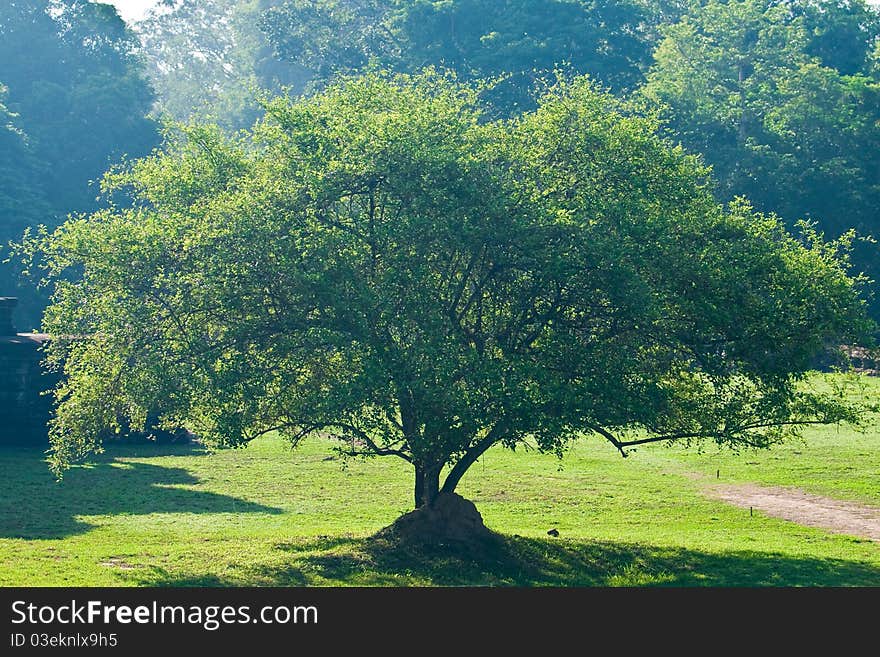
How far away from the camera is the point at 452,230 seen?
69.2 ft

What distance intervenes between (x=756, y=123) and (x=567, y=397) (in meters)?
55.1

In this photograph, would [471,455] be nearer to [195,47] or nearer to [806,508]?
[806,508]

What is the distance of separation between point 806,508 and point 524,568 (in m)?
12.2

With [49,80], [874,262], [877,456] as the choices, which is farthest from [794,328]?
[49,80]

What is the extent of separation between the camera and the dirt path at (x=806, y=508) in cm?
2875

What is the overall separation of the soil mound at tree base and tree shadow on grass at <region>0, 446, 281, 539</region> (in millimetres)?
7833

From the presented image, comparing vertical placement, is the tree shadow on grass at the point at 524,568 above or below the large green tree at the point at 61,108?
below

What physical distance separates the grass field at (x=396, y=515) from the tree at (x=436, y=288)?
246cm

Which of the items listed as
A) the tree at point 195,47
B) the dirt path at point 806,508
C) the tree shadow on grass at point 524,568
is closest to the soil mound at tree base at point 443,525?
the tree shadow on grass at point 524,568

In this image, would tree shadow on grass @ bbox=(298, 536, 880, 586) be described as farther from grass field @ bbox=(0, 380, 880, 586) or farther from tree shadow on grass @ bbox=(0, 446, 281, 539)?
tree shadow on grass @ bbox=(0, 446, 281, 539)

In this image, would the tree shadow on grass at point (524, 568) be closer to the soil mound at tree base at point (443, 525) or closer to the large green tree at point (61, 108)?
the soil mound at tree base at point (443, 525)

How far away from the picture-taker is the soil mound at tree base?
23156 millimetres

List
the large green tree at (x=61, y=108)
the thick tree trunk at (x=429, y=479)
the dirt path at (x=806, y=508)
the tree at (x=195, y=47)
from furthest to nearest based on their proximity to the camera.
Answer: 1. the tree at (x=195, y=47)
2. the large green tree at (x=61, y=108)
3. the dirt path at (x=806, y=508)
4. the thick tree trunk at (x=429, y=479)

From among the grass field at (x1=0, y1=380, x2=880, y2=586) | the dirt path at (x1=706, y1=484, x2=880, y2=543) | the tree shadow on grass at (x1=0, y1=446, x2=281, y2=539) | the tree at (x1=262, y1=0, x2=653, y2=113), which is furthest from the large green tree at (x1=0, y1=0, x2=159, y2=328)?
the dirt path at (x1=706, y1=484, x2=880, y2=543)
